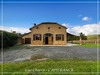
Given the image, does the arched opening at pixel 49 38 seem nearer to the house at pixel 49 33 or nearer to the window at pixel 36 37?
the house at pixel 49 33

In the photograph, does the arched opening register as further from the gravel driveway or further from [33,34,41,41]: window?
the gravel driveway

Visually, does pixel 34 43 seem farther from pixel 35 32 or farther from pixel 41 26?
pixel 41 26

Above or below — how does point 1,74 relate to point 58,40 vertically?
below

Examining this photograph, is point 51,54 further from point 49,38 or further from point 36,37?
point 36,37

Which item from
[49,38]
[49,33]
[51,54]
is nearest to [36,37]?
[49,38]

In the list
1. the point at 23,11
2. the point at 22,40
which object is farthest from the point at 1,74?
the point at 22,40

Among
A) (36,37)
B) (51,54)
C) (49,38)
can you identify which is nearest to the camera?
(51,54)

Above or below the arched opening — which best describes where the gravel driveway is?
below

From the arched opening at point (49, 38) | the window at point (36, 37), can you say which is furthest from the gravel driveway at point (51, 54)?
the arched opening at point (49, 38)

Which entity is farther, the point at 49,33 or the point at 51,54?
the point at 49,33

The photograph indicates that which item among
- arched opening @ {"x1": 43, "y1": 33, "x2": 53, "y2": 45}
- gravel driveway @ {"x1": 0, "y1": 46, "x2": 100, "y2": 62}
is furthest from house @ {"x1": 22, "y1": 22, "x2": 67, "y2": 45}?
gravel driveway @ {"x1": 0, "y1": 46, "x2": 100, "y2": 62}

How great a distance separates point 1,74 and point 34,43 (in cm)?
1125

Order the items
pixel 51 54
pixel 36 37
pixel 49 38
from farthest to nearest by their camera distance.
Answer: pixel 49 38, pixel 36 37, pixel 51 54

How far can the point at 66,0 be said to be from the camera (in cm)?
442
